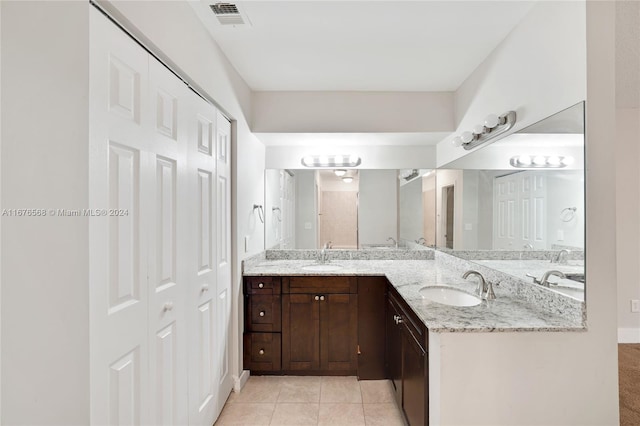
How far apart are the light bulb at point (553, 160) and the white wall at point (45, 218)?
78.4 inches

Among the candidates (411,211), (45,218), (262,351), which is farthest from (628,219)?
(45,218)

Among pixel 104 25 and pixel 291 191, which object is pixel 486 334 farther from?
pixel 291 191

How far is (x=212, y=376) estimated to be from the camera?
2193mm

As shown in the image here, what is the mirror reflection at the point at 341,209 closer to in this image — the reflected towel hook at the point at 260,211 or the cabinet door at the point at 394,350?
the reflected towel hook at the point at 260,211

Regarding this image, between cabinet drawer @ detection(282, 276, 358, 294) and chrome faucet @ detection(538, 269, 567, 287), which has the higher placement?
chrome faucet @ detection(538, 269, 567, 287)

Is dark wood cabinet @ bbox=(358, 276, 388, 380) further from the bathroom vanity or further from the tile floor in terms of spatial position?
the tile floor

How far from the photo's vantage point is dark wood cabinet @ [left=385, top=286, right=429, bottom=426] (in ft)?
5.52

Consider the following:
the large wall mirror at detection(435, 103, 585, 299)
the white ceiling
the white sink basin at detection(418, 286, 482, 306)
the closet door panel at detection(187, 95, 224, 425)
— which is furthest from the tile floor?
the white ceiling

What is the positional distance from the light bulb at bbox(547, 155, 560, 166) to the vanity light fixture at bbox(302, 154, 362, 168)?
6.53ft

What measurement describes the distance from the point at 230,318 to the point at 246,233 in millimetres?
684

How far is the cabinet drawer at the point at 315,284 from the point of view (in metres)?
2.80

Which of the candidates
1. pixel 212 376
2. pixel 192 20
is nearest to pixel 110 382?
pixel 212 376

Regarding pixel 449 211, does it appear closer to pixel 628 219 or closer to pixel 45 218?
pixel 628 219

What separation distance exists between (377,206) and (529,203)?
174 centimetres
